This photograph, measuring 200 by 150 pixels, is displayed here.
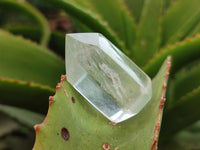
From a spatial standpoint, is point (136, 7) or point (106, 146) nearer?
point (106, 146)

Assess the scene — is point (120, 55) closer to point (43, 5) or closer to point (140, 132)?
point (140, 132)

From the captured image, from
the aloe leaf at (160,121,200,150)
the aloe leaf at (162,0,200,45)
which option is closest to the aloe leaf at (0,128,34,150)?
the aloe leaf at (160,121,200,150)

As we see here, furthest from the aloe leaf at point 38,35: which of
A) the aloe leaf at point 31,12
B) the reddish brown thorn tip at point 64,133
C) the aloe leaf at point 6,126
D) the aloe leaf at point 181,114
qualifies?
the reddish brown thorn tip at point 64,133

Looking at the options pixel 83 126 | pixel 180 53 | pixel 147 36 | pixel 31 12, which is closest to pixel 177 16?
pixel 147 36

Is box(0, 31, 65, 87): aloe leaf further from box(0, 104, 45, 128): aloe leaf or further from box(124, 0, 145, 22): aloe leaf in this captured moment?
box(124, 0, 145, 22): aloe leaf

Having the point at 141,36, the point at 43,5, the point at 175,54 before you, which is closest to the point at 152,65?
the point at 175,54

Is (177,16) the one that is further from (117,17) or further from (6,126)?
(6,126)
